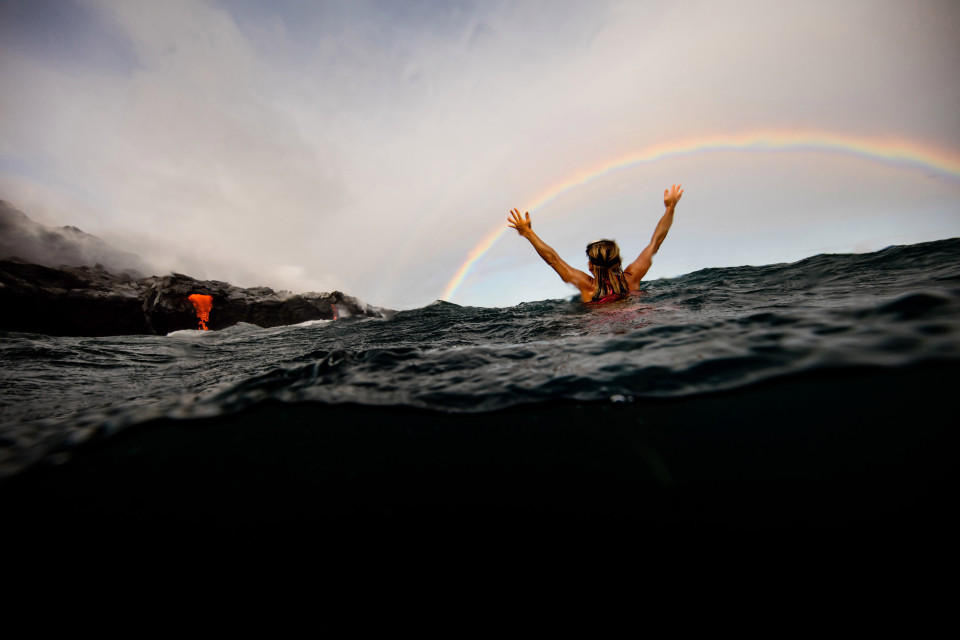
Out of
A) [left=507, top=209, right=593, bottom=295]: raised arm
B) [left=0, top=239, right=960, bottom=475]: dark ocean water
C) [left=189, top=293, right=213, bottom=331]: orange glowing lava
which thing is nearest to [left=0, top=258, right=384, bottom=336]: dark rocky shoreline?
[left=189, top=293, right=213, bottom=331]: orange glowing lava

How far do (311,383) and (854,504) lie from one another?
461 centimetres

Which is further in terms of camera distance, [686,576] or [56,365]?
[56,365]

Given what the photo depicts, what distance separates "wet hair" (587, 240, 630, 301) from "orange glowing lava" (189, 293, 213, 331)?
28975 millimetres

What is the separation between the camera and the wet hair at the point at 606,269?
5.64m

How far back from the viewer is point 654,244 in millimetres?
6387

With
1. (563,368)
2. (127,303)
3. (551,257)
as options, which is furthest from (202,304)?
(563,368)

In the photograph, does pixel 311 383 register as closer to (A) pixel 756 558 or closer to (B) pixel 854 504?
(A) pixel 756 558

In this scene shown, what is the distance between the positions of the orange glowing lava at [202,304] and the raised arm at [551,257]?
2787 cm

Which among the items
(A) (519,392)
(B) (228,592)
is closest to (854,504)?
(A) (519,392)

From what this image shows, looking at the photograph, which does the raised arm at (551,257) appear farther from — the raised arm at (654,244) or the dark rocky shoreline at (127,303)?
the dark rocky shoreline at (127,303)

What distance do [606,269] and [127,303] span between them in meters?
32.8

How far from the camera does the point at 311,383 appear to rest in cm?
358

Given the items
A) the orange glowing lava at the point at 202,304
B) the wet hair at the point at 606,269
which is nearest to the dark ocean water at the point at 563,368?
the wet hair at the point at 606,269

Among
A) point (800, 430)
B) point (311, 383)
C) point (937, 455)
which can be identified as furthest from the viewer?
point (311, 383)
